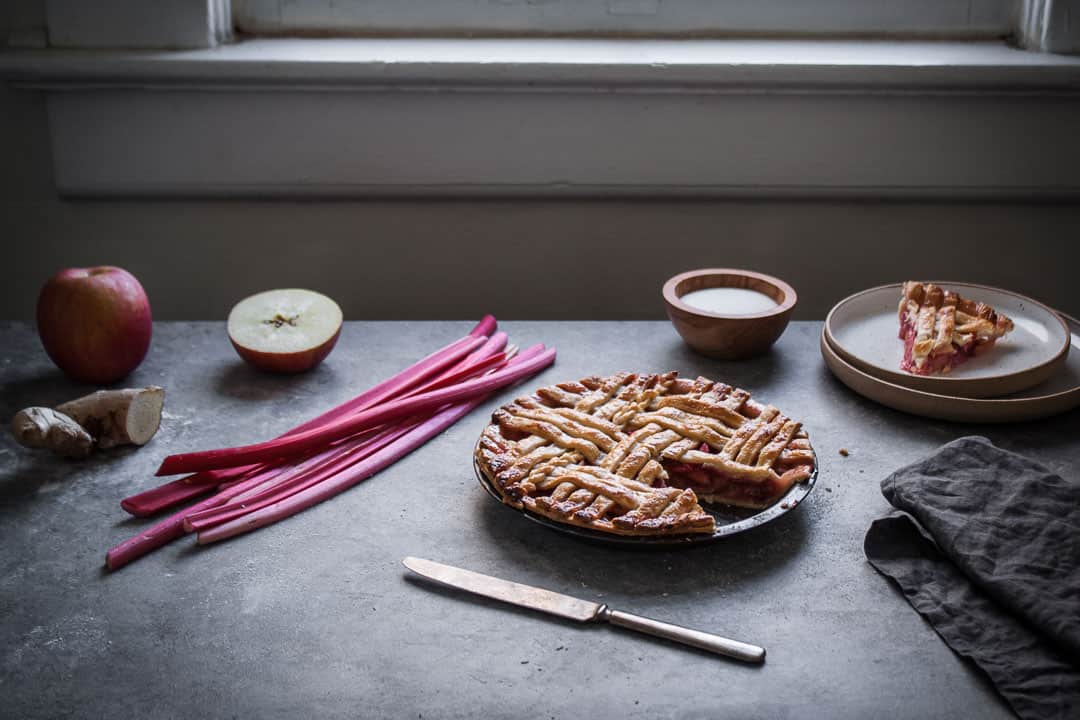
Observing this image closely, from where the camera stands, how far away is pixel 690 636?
1028 mm

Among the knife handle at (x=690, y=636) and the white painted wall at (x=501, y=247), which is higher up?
the white painted wall at (x=501, y=247)

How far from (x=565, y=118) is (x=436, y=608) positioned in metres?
1.24

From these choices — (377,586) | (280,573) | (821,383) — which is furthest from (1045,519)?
(280,573)

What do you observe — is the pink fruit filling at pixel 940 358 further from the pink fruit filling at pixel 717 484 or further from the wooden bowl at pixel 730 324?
the pink fruit filling at pixel 717 484

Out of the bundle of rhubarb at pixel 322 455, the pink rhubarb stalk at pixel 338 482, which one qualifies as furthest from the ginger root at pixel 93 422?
the pink rhubarb stalk at pixel 338 482

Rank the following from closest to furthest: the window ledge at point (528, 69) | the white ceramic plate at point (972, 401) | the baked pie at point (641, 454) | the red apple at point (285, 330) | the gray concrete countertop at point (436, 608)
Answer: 1. the gray concrete countertop at point (436, 608)
2. the baked pie at point (641, 454)
3. the white ceramic plate at point (972, 401)
4. the red apple at point (285, 330)
5. the window ledge at point (528, 69)

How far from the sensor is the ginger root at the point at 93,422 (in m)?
1.34

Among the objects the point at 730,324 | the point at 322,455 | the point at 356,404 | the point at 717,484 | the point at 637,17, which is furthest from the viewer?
the point at 637,17

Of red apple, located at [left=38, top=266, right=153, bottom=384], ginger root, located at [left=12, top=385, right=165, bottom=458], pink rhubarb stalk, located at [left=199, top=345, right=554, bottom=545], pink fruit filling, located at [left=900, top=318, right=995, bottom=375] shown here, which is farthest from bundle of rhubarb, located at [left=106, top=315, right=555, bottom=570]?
pink fruit filling, located at [left=900, top=318, right=995, bottom=375]

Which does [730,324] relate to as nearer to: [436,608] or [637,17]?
[436,608]

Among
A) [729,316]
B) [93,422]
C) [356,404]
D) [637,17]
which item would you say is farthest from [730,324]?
[93,422]

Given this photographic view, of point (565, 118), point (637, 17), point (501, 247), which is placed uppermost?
point (637, 17)

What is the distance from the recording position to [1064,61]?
79.0 inches

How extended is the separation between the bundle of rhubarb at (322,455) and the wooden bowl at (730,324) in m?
0.22
